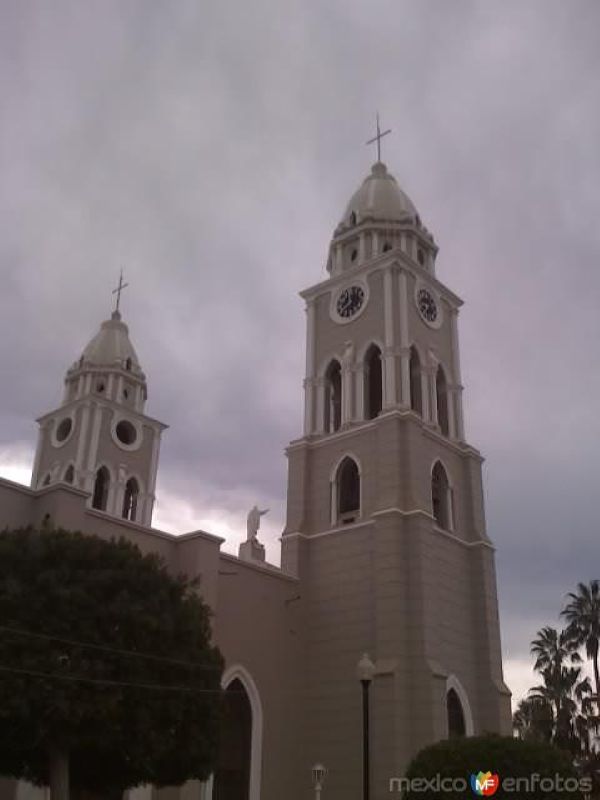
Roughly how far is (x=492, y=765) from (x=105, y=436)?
1027 inches

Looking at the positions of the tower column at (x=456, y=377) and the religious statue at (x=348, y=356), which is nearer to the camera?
the religious statue at (x=348, y=356)

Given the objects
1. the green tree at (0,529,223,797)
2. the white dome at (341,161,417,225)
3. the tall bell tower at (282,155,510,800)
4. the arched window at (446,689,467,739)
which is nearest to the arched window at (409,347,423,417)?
the tall bell tower at (282,155,510,800)

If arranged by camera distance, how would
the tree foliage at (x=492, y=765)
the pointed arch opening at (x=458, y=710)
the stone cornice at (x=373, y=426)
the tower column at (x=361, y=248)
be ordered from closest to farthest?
1. the tree foliage at (x=492, y=765)
2. the pointed arch opening at (x=458, y=710)
3. the stone cornice at (x=373, y=426)
4. the tower column at (x=361, y=248)

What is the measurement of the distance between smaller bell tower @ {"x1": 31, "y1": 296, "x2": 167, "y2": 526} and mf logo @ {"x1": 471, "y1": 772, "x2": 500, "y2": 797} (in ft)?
74.8

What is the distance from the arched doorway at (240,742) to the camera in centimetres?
2479

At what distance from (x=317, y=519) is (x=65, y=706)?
53.9 feet

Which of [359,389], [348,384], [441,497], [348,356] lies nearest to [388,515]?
[441,497]

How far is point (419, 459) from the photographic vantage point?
29781mm

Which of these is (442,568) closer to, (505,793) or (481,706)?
(481,706)

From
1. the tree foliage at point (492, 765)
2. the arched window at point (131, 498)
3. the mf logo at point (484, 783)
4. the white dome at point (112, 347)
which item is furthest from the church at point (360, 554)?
the white dome at point (112, 347)

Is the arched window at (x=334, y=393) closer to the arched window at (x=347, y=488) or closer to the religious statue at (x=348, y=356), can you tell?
the religious statue at (x=348, y=356)

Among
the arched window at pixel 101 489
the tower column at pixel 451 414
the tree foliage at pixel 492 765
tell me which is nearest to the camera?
the tree foliage at pixel 492 765

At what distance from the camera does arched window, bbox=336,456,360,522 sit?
30734mm

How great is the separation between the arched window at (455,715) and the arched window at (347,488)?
7000 millimetres
